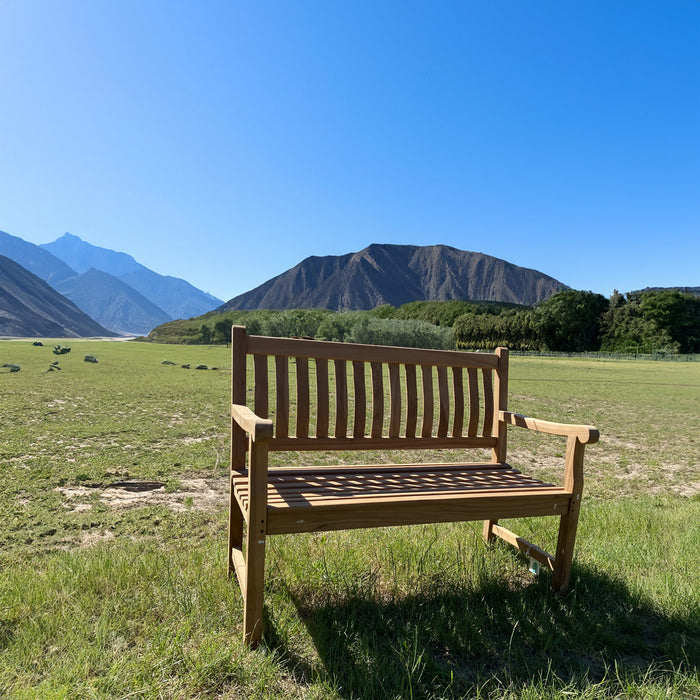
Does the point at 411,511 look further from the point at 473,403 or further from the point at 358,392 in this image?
the point at 473,403

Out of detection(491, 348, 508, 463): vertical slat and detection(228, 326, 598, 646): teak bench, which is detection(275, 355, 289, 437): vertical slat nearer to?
detection(228, 326, 598, 646): teak bench

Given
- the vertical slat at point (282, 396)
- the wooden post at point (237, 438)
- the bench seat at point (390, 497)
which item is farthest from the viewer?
the vertical slat at point (282, 396)

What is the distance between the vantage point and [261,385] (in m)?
2.53

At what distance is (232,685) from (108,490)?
9.86ft

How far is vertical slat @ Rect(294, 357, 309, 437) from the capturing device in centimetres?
264

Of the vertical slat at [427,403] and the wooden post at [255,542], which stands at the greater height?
the vertical slat at [427,403]

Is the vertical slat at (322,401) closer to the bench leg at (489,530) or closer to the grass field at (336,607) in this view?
the grass field at (336,607)

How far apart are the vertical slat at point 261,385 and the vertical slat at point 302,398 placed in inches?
7.5

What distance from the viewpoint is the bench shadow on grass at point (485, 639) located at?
5.80ft

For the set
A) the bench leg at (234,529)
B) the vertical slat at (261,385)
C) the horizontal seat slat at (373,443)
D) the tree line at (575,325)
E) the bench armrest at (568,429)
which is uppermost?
the tree line at (575,325)

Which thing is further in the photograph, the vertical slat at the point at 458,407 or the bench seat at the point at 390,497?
the vertical slat at the point at 458,407

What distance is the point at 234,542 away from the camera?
250 cm

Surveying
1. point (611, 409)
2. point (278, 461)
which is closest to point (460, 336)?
point (611, 409)

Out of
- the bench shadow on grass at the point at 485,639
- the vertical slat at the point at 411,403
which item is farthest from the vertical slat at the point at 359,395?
the bench shadow on grass at the point at 485,639
